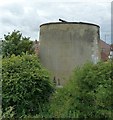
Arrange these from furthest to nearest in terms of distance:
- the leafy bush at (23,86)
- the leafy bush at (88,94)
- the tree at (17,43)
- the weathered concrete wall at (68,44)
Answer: the tree at (17,43) < the weathered concrete wall at (68,44) < the leafy bush at (23,86) < the leafy bush at (88,94)

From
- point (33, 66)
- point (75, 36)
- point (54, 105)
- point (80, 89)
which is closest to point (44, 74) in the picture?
point (33, 66)

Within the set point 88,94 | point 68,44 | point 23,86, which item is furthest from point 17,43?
point 88,94

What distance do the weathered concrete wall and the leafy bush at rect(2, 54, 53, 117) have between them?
5.61m

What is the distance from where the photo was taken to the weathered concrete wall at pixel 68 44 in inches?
677

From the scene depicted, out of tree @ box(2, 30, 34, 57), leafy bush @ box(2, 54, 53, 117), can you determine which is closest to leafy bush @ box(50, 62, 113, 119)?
leafy bush @ box(2, 54, 53, 117)

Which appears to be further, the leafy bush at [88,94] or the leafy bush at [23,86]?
the leafy bush at [23,86]

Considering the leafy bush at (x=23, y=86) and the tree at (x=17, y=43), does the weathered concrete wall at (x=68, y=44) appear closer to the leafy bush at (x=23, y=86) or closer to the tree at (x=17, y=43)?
the tree at (x=17, y=43)

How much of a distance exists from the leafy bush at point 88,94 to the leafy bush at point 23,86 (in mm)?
1660

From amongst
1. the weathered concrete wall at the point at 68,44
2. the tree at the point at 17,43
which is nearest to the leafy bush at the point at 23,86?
the weathered concrete wall at the point at 68,44

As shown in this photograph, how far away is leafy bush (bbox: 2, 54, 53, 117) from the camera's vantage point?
10836mm

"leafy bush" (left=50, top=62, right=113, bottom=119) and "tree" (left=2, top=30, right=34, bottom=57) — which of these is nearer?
"leafy bush" (left=50, top=62, right=113, bottom=119)

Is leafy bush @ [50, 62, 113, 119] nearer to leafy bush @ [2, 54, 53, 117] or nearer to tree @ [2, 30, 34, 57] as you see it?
leafy bush @ [2, 54, 53, 117]

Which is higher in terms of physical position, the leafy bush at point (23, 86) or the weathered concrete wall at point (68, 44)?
the weathered concrete wall at point (68, 44)

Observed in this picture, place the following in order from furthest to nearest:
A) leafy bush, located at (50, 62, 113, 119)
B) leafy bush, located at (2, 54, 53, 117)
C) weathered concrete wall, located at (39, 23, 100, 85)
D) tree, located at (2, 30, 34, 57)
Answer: tree, located at (2, 30, 34, 57), weathered concrete wall, located at (39, 23, 100, 85), leafy bush, located at (2, 54, 53, 117), leafy bush, located at (50, 62, 113, 119)
